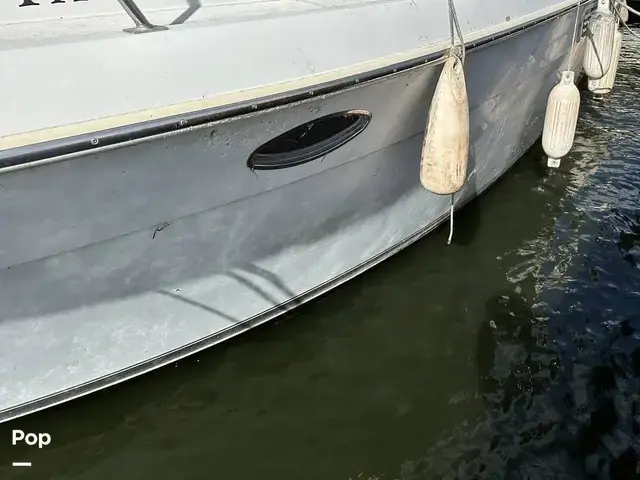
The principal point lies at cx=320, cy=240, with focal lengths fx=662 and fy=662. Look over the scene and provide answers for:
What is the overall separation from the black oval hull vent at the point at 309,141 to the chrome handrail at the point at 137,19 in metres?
0.64

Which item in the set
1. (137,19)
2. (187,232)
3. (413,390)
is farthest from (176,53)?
(413,390)

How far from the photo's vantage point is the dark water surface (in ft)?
9.75

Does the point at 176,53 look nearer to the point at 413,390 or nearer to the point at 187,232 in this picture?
the point at 187,232

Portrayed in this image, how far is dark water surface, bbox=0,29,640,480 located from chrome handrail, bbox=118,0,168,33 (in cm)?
169

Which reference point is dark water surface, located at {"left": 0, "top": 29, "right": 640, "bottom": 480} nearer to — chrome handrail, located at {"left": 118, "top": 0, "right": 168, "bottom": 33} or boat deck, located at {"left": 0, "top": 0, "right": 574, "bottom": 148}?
boat deck, located at {"left": 0, "top": 0, "right": 574, "bottom": 148}

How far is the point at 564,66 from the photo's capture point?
5.58 m

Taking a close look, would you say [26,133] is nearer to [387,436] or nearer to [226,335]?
[226,335]

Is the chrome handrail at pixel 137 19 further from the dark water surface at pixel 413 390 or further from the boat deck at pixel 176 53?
the dark water surface at pixel 413 390

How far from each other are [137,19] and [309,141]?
0.91 meters

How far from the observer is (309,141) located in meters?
3.05

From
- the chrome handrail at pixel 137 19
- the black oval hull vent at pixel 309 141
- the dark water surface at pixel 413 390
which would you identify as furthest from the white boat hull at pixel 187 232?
the chrome handrail at pixel 137 19

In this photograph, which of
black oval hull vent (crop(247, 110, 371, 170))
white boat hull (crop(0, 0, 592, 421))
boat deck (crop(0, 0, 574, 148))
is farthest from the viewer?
black oval hull vent (crop(247, 110, 371, 170))

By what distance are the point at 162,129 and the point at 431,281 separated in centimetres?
228

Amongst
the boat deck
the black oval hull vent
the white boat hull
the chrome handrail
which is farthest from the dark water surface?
the chrome handrail
